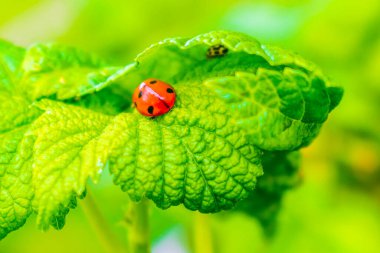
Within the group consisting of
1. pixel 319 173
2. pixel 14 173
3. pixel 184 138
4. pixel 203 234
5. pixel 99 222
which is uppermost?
pixel 184 138

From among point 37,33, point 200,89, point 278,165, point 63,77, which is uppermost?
point 200,89

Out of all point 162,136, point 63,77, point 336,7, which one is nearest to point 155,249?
point 336,7

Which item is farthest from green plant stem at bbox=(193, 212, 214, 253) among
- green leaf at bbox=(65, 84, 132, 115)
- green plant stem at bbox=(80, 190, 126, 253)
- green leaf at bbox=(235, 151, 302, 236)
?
green leaf at bbox=(65, 84, 132, 115)

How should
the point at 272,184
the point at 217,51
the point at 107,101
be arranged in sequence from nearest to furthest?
the point at 217,51
the point at 107,101
the point at 272,184

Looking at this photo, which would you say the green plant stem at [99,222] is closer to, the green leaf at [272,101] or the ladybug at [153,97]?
the ladybug at [153,97]

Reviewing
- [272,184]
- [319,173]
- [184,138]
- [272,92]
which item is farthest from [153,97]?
[319,173]

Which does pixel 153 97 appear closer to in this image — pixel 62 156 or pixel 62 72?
pixel 62 156

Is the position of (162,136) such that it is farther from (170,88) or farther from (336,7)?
(336,7)
